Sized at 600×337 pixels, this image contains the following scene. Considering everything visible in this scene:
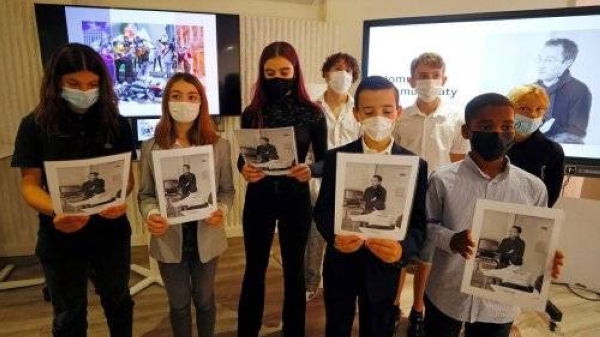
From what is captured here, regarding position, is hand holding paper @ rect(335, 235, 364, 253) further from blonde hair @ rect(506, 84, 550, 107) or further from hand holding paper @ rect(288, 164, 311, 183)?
blonde hair @ rect(506, 84, 550, 107)

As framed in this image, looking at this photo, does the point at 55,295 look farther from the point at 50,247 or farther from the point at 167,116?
the point at 167,116

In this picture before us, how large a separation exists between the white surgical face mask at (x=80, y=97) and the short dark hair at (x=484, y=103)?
1.51 meters

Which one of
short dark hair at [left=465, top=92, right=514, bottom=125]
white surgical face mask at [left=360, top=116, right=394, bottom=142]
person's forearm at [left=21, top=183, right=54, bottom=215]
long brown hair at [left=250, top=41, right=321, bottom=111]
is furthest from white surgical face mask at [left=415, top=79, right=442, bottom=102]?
person's forearm at [left=21, top=183, right=54, bottom=215]

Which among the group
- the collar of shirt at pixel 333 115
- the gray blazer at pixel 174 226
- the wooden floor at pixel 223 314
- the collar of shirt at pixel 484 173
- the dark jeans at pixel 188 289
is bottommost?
the wooden floor at pixel 223 314

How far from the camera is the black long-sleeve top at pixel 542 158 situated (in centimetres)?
191

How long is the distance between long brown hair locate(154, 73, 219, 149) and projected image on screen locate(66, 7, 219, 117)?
5.30 ft

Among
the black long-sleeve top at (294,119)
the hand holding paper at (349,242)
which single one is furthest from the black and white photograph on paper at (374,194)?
the black long-sleeve top at (294,119)

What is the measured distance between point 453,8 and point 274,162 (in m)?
3.06

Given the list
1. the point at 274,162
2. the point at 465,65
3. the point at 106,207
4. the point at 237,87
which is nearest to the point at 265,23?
the point at 237,87

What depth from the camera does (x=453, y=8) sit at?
379 centimetres

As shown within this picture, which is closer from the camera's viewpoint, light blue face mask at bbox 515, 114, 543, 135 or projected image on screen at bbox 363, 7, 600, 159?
light blue face mask at bbox 515, 114, 543, 135

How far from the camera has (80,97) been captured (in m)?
1.51

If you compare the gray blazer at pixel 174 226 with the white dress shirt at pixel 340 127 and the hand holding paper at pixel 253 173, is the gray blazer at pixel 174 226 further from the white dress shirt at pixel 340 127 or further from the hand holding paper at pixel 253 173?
the white dress shirt at pixel 340 127

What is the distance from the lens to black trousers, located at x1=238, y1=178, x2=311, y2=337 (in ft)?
6.22
